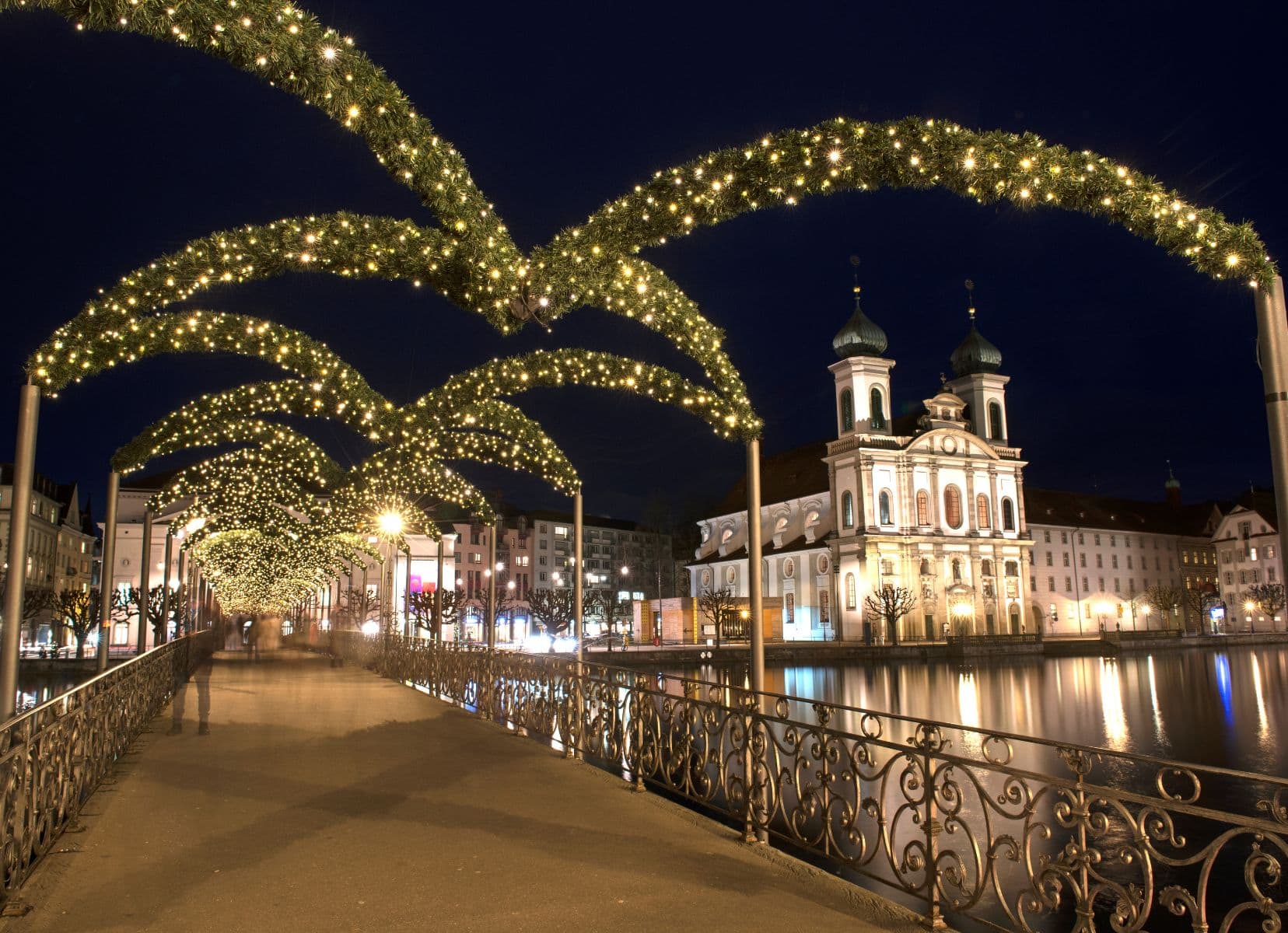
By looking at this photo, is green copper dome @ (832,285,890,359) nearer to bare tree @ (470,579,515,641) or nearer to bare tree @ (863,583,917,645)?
bare tree @ (863,583,917,645)

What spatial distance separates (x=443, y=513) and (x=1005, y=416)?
46.7 meters

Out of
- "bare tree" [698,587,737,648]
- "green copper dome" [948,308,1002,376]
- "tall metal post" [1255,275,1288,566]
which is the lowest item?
"bare tree" [698,587,737,648]

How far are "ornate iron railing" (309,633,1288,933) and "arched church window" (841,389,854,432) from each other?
5342 cm

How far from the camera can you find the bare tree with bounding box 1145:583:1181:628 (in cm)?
8425

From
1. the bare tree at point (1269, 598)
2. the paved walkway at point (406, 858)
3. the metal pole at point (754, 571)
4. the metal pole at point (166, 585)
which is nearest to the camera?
the paved walkway at point (406, 858)

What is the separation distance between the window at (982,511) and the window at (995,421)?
18.3 feet

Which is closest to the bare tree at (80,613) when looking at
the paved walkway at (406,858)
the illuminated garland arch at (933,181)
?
the paved walkway at (406,858)

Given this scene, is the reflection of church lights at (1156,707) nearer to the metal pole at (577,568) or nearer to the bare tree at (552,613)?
the metal pole at (577,568)

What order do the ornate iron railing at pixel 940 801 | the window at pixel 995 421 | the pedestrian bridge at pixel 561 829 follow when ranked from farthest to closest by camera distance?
1. the window at pixel 995 421
2. the pedestrian bridge at pixel 561 829
3. the ornate iron railing at pixel 940 801

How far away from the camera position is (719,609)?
5803cm

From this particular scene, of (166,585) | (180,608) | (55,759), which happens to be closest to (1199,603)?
(180,608)

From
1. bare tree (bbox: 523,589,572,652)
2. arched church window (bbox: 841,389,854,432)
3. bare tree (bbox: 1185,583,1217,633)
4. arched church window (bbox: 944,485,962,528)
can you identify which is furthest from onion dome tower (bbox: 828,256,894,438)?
bare tree (bbox: 1185,583,1217,633)

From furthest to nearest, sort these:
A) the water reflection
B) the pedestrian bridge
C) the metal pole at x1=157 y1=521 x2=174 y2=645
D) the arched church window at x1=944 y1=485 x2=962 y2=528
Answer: the arched church window at x1=944 y1=485 x2=962 y2=528, the metal pole at x1=157 y1=521 x2=174 y2=645, the water reflection, the pedestrian bridge

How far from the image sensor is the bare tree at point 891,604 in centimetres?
6266
